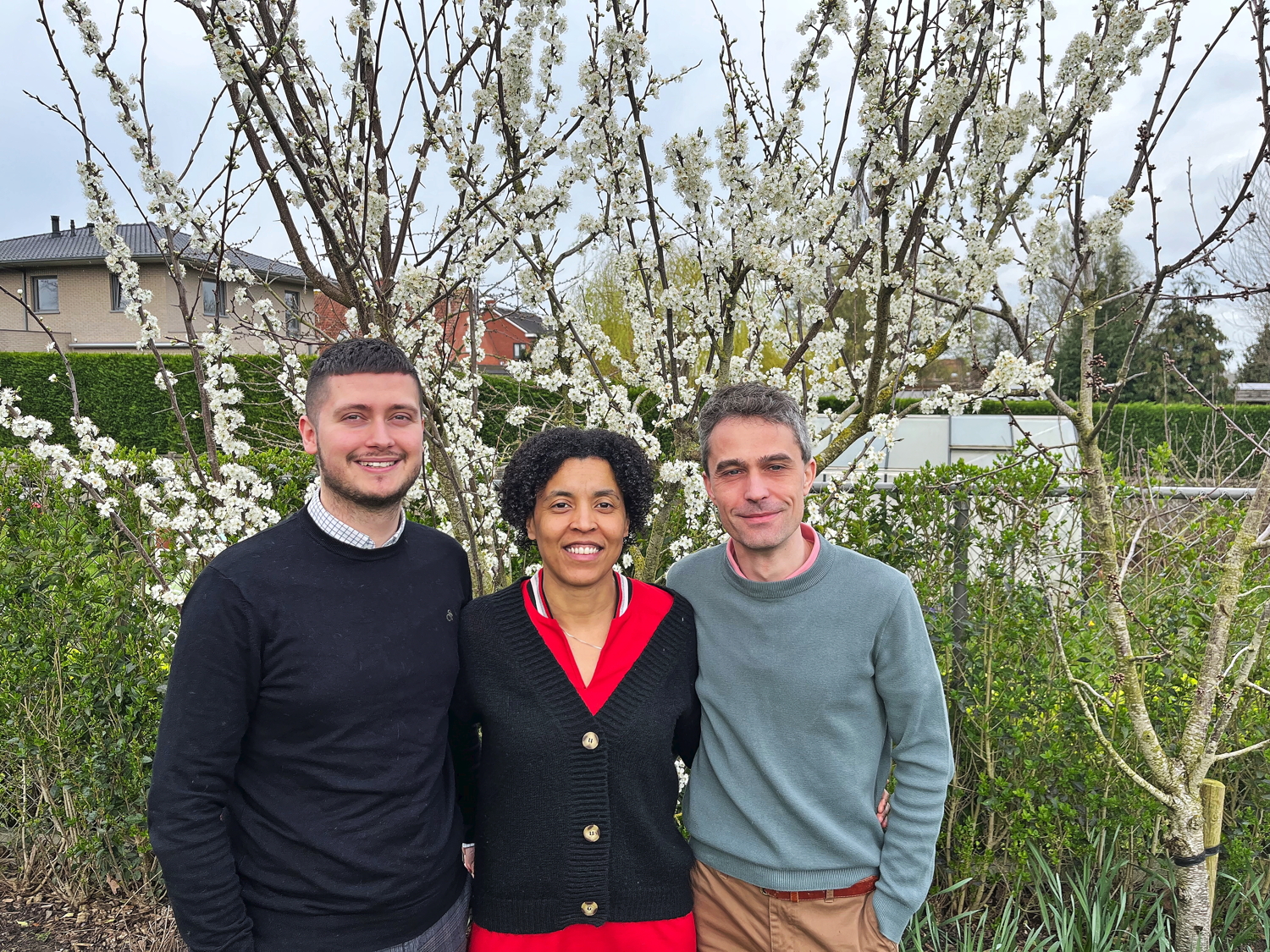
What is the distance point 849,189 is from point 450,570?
1.97 m

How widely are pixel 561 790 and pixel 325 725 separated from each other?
0.49 m

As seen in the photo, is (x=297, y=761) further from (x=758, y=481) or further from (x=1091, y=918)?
(x=1091, y=918)

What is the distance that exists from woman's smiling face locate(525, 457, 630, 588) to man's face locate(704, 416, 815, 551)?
247 millimetres

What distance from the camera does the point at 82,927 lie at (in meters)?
3.01

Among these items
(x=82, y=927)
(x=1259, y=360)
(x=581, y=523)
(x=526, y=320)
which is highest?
(x=1259, y=360)

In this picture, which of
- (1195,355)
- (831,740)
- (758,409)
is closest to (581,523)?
(758,409)

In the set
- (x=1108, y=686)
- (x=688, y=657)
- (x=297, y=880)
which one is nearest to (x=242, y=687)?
(x=297, y=880)

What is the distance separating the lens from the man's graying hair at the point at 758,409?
1.85 m

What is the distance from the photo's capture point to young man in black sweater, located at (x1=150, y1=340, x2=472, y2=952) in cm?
150

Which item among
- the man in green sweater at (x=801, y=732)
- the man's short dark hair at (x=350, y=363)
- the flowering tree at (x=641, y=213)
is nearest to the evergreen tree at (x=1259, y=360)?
the flowering tree at (x=641, y=213)

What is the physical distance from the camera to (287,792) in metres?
1.59

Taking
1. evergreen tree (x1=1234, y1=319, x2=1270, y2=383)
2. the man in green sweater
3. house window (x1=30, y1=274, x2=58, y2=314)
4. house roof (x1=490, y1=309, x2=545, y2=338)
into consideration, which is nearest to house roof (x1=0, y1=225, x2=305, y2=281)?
house window (x1=30, y1=274, x2=58, y2=314)

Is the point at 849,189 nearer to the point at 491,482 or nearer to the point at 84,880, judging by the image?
the point at 491,482

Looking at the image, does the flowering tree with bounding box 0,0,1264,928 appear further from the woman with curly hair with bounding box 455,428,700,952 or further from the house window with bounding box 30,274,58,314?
the house window with bounding box 30,274,58,314
